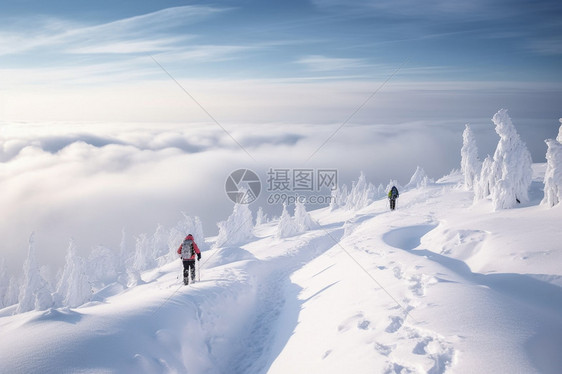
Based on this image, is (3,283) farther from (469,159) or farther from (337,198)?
(469,159)

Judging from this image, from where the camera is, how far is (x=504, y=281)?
11.6 m

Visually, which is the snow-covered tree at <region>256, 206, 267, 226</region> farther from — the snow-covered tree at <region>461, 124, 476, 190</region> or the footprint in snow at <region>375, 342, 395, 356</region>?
the footprint in snow at <region>375, 342, 395, 356</region>

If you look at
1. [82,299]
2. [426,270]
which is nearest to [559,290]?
[426,270]

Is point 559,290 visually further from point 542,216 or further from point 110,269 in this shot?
point 110,269

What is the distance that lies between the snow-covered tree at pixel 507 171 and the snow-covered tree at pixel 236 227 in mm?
35324

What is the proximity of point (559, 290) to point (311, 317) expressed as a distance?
8443mm

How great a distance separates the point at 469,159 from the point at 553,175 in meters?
30.7

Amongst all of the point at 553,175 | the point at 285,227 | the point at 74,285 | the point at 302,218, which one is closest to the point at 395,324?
the point at 553,175

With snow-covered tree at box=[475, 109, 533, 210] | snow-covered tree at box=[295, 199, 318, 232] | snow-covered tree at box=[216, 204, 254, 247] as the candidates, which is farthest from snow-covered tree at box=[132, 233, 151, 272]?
snow-covered tree at box=[475, 109, 533, 210]

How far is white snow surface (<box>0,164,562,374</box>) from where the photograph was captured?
7066mm

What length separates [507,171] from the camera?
21.7m

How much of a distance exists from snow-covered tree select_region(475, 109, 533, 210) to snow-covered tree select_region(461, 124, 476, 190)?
19.0 metres

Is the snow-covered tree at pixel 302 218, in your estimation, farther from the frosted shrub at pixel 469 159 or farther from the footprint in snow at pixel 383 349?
the footprint in snow at pixel 383 349

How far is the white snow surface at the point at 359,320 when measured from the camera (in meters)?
7.07
